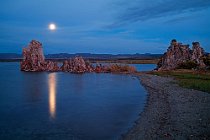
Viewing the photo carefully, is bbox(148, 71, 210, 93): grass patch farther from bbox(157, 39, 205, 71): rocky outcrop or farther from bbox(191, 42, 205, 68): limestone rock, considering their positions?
bbox(157, 39, 205, 71): rocky outcrop

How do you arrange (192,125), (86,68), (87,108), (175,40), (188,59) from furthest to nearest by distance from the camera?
(86,68), (175,40), (188,59), (87,108), (192,125)

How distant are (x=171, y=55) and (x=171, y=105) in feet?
242

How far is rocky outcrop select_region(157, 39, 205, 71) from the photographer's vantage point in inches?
3953

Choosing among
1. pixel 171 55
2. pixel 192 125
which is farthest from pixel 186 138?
pixel 171 55

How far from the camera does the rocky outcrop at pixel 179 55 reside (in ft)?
329

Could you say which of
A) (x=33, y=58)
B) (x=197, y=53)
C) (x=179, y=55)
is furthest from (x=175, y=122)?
(x=33, y=58)

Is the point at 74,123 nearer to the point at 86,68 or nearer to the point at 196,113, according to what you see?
the point at 196,113

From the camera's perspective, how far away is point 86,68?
118562 mm

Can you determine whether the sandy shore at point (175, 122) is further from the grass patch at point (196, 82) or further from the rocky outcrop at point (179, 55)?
the rocky outcrop at point (179, 55)

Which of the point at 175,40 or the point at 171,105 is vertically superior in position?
the point at 175,40

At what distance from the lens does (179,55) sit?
104000 millimetres

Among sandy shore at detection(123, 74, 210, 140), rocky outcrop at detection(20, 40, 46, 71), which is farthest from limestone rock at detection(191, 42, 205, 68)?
sandy shore at detection(123, 74, 210, 140)

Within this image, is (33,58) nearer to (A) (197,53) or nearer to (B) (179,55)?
(B) (179,55)

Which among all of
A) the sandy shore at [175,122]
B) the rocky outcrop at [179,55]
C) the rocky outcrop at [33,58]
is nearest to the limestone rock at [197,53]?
the rocky outcrop at [179,55]
